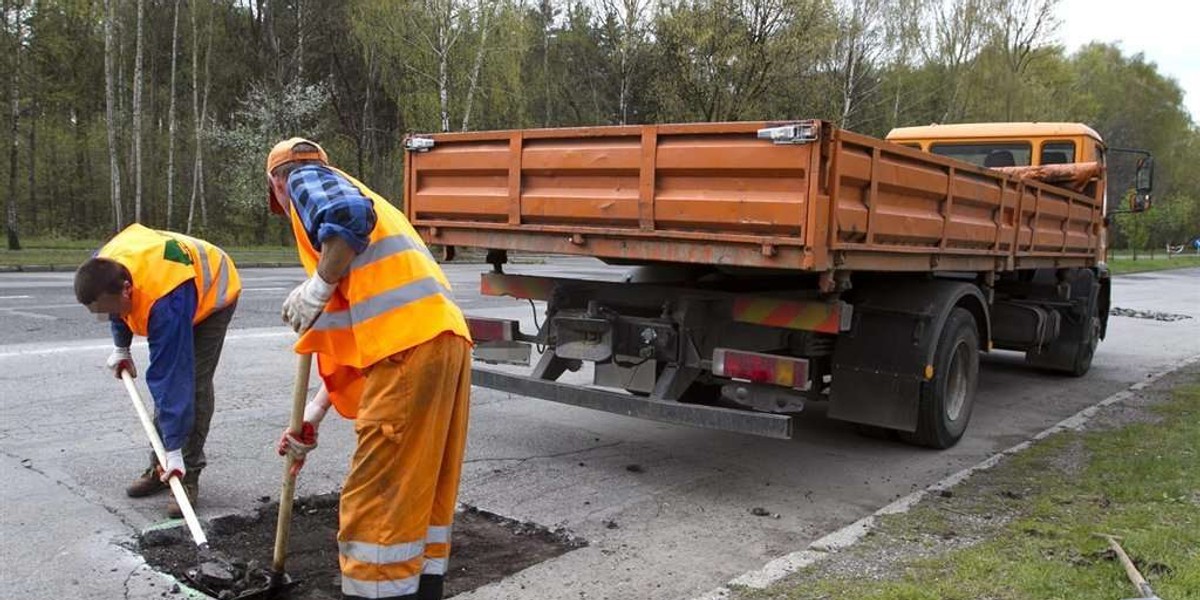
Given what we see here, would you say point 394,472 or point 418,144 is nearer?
point 394,472

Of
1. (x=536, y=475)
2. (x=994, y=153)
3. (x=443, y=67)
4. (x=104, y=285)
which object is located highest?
(x=443, y=67)

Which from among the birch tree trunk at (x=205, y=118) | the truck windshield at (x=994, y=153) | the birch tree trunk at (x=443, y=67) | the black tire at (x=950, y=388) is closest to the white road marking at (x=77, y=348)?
the black tire at (x=950, y=388)

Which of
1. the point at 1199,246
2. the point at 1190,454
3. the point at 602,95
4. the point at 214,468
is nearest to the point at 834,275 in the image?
the point at 1190,454

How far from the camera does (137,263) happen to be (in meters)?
3.85

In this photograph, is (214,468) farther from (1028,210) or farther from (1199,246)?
(1199,246)

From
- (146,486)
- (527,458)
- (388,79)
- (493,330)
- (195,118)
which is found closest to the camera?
(146,486)

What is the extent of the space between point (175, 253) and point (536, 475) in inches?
88.4

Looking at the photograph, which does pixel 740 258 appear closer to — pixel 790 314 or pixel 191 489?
pixel 790 314

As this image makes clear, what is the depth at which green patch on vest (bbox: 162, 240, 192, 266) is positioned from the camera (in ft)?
13.1

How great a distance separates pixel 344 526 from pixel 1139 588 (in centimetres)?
280

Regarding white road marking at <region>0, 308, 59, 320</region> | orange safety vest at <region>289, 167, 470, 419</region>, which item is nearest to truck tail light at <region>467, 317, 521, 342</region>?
orange safety vest at <region>289, 167, 470, 419</region>

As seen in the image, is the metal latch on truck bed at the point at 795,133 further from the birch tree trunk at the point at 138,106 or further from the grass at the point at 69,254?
the birch tree trunk at the point at 138,106

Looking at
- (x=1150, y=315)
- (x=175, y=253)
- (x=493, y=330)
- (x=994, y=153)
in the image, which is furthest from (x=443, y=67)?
(x=175, y=253)

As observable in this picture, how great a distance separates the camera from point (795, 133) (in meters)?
4.20
